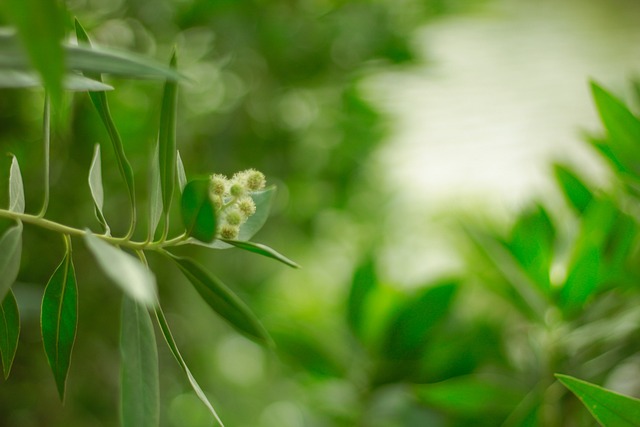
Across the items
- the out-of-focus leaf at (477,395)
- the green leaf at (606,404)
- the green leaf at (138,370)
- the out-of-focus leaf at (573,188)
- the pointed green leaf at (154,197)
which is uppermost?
the out-of-focus leaf at (573,188)

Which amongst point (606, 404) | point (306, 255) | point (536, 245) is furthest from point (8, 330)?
point (306, 255)

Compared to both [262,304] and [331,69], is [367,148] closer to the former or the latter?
[331,69]

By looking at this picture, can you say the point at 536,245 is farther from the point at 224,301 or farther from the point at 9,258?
the point at 9,258

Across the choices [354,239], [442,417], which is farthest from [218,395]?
[442,417]

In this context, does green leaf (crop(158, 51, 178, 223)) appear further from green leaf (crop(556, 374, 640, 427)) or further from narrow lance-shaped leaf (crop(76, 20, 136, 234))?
green leaf (crop(556, 374, 640, 427))

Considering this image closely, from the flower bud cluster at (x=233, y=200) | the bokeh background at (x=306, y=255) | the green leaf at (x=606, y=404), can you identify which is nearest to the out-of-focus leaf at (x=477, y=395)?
the bokeh background at (x=306, y=255)

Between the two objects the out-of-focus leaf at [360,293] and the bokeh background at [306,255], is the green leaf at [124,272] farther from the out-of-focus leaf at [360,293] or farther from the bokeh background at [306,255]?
the out-of-focus leaf at [360,293]
